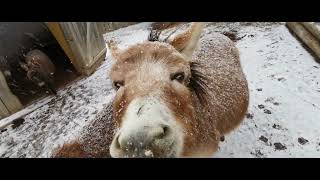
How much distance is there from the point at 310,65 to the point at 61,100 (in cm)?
585

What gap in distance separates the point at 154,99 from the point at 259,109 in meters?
3.67

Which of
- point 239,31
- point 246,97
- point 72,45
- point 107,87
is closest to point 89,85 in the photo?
point 107,87

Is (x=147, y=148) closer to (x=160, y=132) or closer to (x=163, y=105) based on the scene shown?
(x=160, y=132)

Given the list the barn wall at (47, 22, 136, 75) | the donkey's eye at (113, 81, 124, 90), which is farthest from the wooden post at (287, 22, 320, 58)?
the barn wall at (47, 22, 136, 75)

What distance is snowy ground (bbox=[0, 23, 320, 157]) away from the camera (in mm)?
4641

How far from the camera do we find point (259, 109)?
543 centimetres

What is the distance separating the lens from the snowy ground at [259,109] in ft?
15.2

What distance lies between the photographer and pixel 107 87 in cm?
723

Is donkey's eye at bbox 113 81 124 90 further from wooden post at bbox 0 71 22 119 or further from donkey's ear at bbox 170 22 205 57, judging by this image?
wooden post at bbox 0 71 22 119

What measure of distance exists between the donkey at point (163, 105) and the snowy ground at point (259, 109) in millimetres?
869

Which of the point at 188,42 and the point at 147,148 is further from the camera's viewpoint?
the point at 188,42

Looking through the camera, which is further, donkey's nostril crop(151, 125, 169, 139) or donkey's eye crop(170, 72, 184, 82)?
donkey's eye crop(170, 72, 184, 82)

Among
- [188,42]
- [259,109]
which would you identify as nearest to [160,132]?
[188,42]
